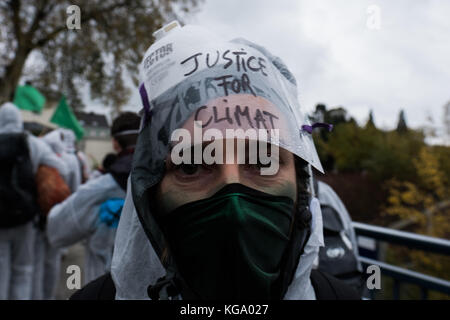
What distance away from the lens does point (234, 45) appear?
128 centimetres

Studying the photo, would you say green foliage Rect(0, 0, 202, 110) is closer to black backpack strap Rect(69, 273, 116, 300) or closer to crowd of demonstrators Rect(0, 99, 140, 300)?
crowd of demonstrators Rect(0, 99, 140, 300)

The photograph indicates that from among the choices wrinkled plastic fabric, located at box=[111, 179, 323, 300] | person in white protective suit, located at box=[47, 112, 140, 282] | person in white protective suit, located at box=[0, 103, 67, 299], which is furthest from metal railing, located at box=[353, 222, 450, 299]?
person in white protective suit, located at box=[0, 103, 67, 299]

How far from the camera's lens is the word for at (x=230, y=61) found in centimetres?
120

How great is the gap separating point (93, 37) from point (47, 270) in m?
4.85

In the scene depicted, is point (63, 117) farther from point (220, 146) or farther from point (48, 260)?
point (220, 146)

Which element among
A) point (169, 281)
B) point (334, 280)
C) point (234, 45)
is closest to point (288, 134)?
point (234, 45)

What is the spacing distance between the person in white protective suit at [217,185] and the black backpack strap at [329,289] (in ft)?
0.37

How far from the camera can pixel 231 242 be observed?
1012 mm

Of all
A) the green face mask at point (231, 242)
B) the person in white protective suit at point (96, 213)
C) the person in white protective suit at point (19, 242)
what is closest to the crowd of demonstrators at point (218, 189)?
the green face mask at point (231, 242)

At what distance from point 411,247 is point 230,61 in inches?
74.4

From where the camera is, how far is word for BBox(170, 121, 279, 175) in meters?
1.06
